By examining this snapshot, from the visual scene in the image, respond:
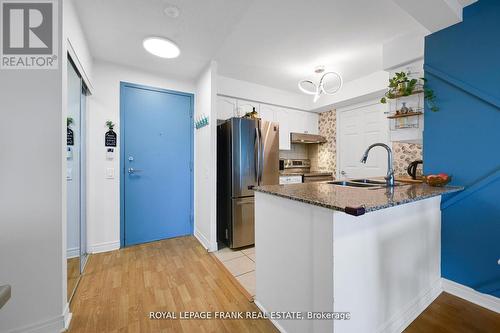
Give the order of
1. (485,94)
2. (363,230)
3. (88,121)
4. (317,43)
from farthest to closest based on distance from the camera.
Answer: (88,121) < (317,43) < (485,94) < (363,230)

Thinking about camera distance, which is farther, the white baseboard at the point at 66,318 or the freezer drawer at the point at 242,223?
the freezer drawer at the point at 242,223

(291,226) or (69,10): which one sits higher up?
(69,10)

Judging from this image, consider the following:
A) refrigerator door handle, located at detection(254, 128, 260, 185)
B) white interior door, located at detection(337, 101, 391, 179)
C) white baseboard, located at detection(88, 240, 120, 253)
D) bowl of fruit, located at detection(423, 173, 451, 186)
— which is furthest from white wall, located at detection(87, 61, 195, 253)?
white interior door, located at detection(337, 101, 391, 179)

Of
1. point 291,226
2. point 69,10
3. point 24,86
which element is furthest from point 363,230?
point 69,10

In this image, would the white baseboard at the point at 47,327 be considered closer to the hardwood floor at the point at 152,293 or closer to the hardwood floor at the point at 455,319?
the hardwood floor at the point at 152,293

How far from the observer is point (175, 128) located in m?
3.11

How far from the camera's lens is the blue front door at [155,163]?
281cm

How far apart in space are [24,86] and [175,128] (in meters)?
1.81

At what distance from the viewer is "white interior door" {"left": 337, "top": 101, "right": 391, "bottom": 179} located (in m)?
3.40

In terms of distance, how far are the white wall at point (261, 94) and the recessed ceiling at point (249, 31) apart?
34cm

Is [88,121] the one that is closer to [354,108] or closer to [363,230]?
[363,230]

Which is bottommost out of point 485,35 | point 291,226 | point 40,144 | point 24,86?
point 291,226

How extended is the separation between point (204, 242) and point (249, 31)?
261cm

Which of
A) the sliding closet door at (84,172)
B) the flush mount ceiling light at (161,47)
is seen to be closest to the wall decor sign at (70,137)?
the sliding closet door at (84,172)
